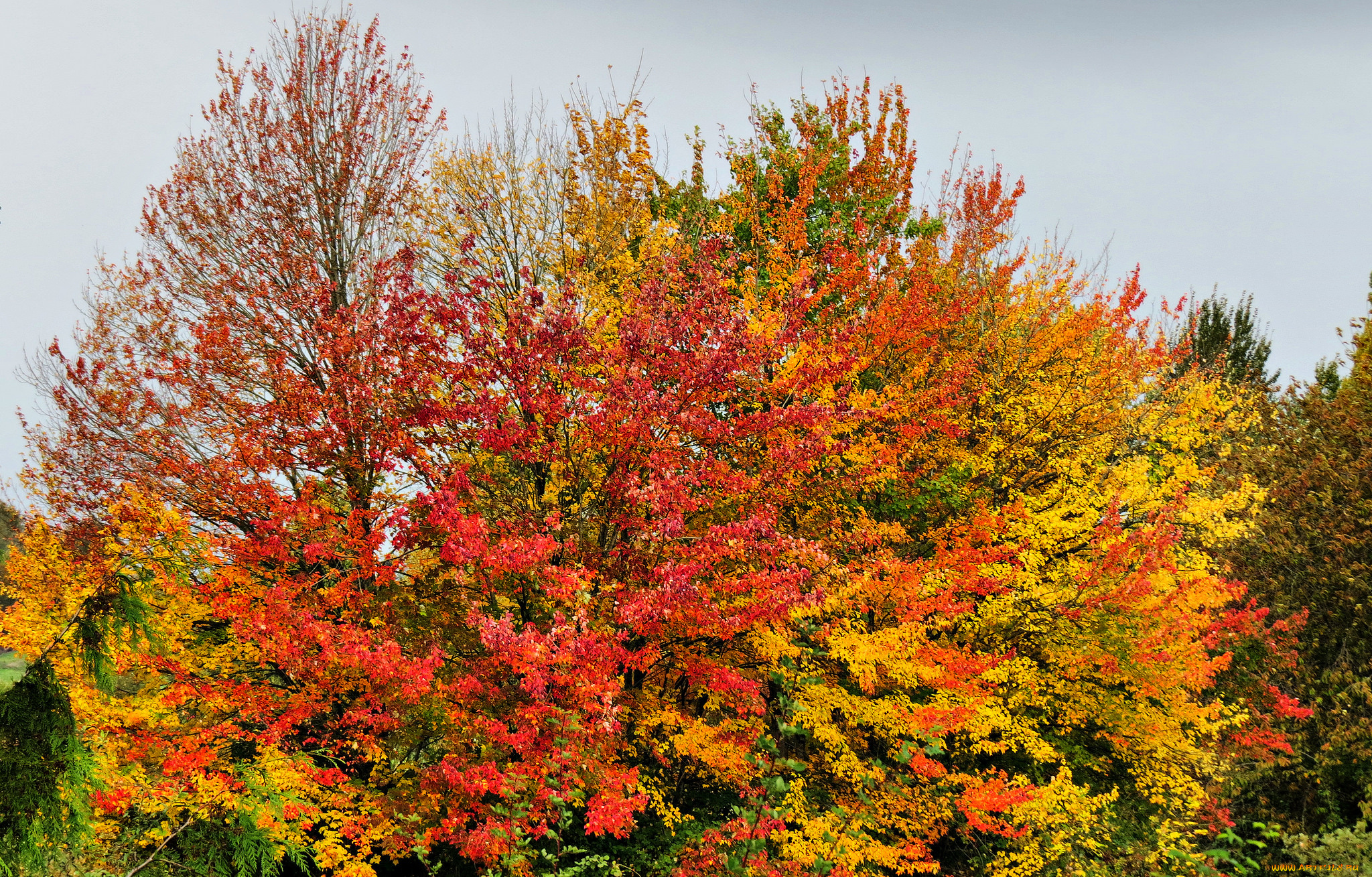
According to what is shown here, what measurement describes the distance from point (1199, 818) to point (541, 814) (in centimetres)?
1214

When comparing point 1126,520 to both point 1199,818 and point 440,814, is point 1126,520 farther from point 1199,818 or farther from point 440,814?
point 440,814

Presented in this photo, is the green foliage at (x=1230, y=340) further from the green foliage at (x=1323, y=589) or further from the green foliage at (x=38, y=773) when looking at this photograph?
the green foliage at (x=38, y=773)

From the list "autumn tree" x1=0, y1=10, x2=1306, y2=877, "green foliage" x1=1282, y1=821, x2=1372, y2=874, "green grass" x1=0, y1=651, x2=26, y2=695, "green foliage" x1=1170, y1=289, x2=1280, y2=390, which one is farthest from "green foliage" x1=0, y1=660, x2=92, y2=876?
"green foliage" x1=1170, y1=289, x2=1280, y2=390

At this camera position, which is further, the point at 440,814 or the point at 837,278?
the point at 837,278

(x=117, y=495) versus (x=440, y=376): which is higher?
(x=440, y=376)

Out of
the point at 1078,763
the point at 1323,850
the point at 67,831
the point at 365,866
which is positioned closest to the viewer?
the point at 67,831

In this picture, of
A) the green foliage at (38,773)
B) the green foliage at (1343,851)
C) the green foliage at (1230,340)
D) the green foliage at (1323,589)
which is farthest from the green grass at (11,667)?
the green foliage at (1230,340)

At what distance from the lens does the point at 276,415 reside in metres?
13.2

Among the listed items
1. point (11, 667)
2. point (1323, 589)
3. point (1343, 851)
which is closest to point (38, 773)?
point (11, 667)

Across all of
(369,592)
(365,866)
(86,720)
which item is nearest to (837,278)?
(369,592)

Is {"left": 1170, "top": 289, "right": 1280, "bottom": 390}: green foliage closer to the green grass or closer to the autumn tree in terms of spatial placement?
the autumn tree

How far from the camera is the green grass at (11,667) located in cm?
286

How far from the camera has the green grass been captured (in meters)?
2.86

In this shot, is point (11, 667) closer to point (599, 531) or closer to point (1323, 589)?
point (599, 531)
